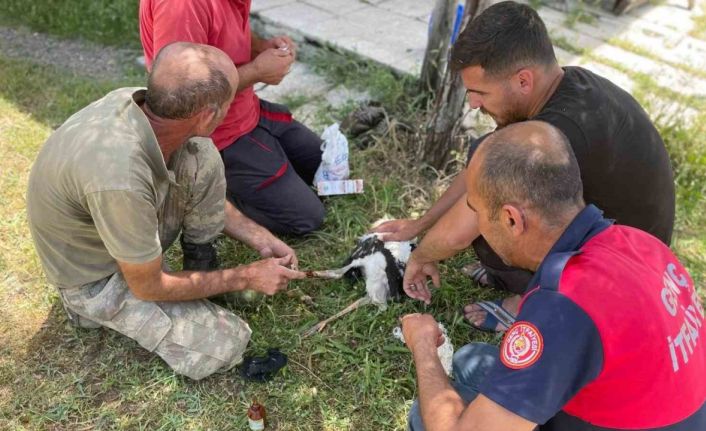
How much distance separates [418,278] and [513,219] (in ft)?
4.15

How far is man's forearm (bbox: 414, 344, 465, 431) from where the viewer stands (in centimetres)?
172

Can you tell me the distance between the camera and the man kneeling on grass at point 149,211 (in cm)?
213

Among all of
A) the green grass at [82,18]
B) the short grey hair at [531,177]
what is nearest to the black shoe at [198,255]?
the short grey hair at [531,177]

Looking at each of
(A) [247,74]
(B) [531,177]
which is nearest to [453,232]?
(B) [531,177]

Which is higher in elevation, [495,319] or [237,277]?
[237,277]

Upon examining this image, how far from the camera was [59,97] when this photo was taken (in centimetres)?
454

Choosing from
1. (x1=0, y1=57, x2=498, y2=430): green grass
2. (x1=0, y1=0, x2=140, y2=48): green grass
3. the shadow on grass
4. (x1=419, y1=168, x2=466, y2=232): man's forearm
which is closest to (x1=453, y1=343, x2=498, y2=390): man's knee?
(x1=0, y1=57, x2=498, y2=430): green grass

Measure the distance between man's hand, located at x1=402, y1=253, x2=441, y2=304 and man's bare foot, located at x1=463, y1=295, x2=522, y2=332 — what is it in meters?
0.22

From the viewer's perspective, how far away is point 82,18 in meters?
5.70

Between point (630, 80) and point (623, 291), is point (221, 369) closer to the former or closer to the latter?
point (623, 291)

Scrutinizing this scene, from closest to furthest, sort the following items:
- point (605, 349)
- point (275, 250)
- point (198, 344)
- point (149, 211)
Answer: point (605, 349) < point (149, 211) < point (198, 344) < point (275, 250)

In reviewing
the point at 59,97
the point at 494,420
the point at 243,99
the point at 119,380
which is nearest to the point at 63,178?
the point at 119,380

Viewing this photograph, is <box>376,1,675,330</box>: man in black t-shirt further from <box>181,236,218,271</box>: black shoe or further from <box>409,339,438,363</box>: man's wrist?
<box>181,236,218,271</box>: black shoe

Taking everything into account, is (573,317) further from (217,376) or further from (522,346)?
(217,376)
